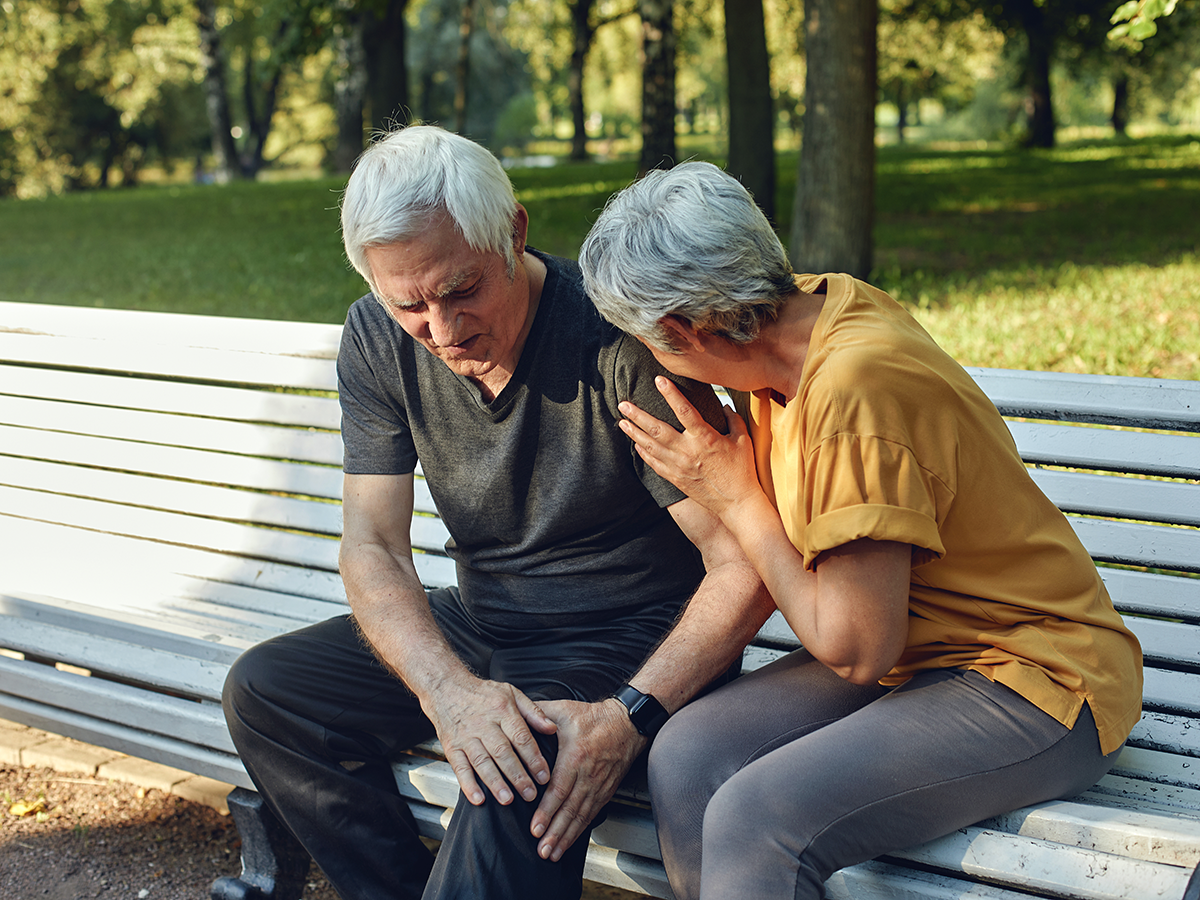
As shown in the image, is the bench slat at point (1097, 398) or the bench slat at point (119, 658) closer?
the bench slat at point (1097, 398)

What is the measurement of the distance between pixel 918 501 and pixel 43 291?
961 centimetres

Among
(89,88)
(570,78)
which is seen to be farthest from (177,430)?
(89,88)

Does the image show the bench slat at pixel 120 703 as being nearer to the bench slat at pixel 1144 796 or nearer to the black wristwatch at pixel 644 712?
the black wristwatch at pixel 644 712

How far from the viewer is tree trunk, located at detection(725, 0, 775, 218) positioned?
35.7 ft

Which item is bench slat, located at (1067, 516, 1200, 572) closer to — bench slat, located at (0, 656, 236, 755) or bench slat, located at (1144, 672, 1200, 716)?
bench slat, located at (1144, 672, 1200, 716)

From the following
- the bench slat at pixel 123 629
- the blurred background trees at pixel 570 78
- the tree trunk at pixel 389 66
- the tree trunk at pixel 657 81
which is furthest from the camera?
the tree trunk at pixel 389 66

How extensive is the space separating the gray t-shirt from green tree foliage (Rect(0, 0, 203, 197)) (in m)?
32.6

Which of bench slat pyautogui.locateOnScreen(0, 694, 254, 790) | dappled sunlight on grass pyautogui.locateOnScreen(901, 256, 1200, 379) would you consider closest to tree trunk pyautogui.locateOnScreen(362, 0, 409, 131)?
dappled sunlight on grass pyautogui.locateOnScreen(901, 256, 1200, 379)

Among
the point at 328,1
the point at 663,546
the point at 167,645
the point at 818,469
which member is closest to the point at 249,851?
the point at 167,645

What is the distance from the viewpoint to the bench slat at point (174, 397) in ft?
11.2

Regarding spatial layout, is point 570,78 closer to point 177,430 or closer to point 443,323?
point 177,430

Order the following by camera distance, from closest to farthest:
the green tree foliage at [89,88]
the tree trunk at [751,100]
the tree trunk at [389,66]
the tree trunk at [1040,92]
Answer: the tree trunk at [751,100]
the tree trunk at [389,66]
the tree trunk at [1040,92]
the green tree foliage at [89,88]

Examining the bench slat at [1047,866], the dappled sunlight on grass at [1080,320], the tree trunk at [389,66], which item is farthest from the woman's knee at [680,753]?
the tree trunk at [389,66]

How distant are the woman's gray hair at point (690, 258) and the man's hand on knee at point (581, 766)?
77 cm
